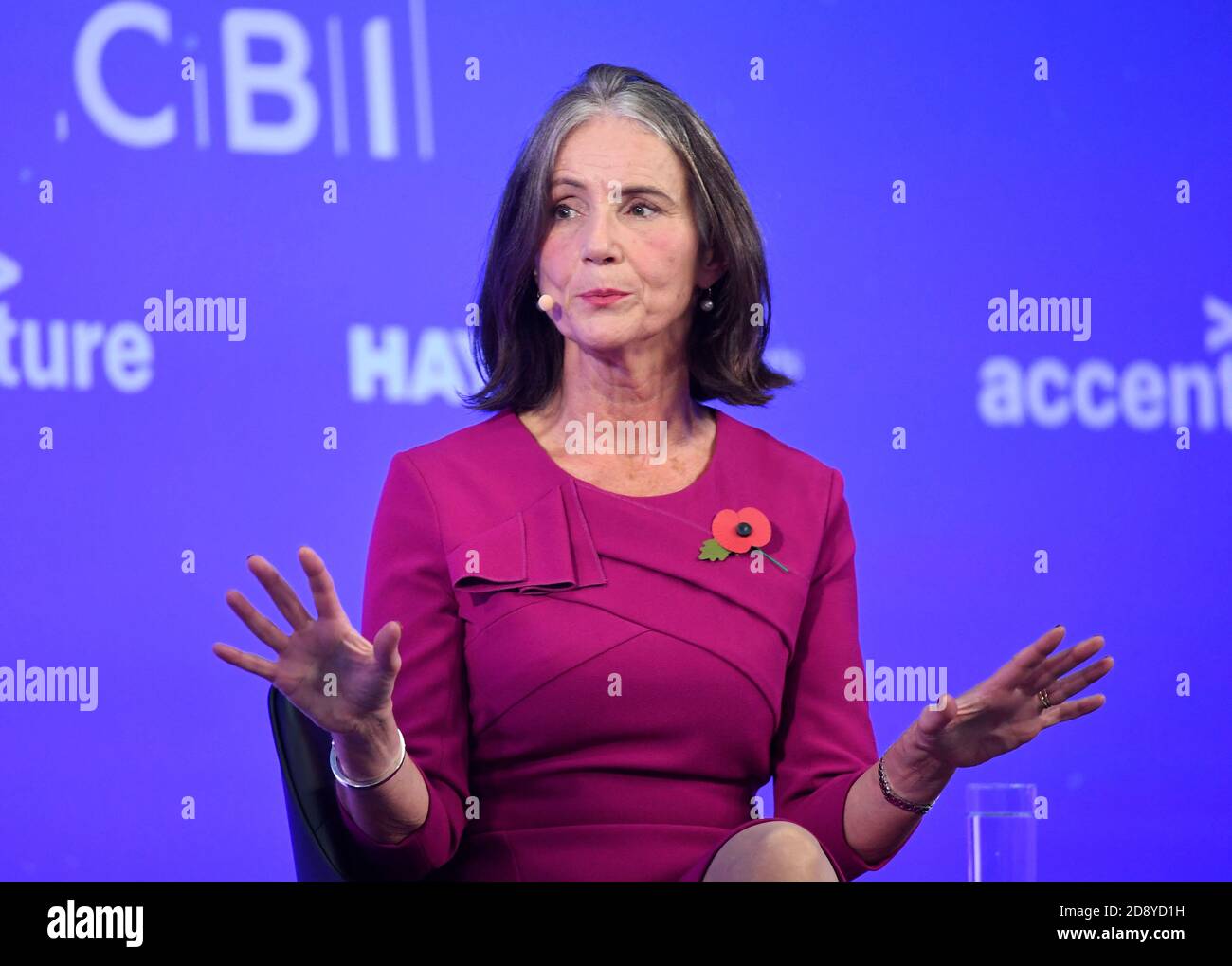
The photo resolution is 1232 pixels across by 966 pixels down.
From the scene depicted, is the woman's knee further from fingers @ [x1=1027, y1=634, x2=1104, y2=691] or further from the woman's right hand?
the woman's right hand

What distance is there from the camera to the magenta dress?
7.84ft

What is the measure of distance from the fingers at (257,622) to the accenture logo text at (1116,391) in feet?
4.71

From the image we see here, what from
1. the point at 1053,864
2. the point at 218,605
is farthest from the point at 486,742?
the point at 1053,864

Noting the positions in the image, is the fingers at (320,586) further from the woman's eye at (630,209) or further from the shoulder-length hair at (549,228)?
the woman's eye at (630,209)

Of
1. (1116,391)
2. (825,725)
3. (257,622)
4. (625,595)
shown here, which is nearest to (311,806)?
(257,622)

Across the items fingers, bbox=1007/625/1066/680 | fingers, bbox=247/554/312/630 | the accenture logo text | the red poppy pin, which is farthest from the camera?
the accenture logo text

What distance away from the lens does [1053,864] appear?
2932 millimetres

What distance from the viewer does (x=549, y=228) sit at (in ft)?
8.57

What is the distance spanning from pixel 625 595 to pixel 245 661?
63 centimetres

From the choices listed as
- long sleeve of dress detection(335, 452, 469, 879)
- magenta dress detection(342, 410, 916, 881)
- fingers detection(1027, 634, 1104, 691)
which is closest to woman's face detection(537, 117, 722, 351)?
magenta dress detection(342, 410, 916, 881)

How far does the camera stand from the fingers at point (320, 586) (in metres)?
2.00

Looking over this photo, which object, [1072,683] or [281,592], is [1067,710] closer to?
[1072,683]

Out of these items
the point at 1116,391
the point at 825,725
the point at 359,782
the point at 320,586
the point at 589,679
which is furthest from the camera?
the point at 1116,391
